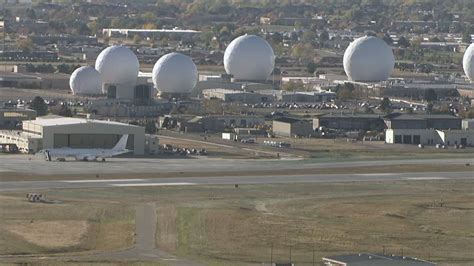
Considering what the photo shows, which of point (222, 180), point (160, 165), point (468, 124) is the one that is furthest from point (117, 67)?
point (222, 180)

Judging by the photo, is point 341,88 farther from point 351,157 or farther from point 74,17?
point 74,17

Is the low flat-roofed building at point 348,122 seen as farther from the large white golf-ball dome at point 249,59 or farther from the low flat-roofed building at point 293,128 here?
the large white golf-ball dome at point 249,59

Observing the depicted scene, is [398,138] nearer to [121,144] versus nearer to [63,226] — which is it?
[121,144]

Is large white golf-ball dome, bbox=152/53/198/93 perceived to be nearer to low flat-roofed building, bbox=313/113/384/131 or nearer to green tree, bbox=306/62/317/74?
low flat-roofed building, bbox=313/113/384/131

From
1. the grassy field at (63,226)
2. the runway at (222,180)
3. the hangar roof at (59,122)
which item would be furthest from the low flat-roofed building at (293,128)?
the grassy field at (63,226)

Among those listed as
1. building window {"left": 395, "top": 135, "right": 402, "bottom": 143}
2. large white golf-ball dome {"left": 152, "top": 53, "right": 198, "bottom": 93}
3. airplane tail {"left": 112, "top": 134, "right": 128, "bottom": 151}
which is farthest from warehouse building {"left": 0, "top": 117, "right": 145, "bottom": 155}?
large white golf-ball dome {"left": 152, "top": 53, "right": 198, "bottom": 93}

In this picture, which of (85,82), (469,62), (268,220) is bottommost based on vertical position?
(268,220)
